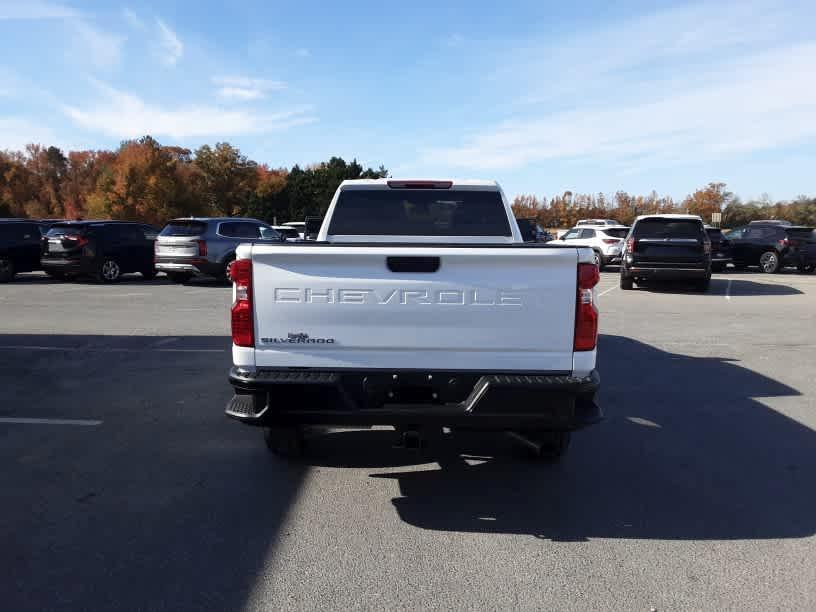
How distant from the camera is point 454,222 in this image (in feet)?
20.6

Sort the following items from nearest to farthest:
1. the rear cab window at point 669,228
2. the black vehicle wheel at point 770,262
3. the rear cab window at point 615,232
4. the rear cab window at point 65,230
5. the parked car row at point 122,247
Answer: the rear cab window at point 669,228, the parked car row at point 122,247, the rear cab window at point 65,230, the black vehicle wheel at point 770,262, the rear cab window at point 615,232

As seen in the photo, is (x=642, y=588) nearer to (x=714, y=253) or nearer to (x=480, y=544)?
(x=480, y=544)

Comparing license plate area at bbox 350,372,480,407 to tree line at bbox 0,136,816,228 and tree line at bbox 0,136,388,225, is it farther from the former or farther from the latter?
tree line at bbox 0,136,388,225

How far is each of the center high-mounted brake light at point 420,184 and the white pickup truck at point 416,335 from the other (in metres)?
2.30

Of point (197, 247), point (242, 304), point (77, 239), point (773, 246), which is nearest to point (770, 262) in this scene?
point (773, 246)

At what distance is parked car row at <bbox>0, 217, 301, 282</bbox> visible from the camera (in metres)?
18.1

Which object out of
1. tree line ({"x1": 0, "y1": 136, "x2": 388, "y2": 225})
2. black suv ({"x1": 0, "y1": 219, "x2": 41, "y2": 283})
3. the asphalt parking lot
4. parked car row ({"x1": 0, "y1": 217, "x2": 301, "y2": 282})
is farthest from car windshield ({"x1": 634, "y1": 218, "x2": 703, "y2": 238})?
tree line ({"x1": 0, "y1": 136, "x2": 388, "y2": 225})

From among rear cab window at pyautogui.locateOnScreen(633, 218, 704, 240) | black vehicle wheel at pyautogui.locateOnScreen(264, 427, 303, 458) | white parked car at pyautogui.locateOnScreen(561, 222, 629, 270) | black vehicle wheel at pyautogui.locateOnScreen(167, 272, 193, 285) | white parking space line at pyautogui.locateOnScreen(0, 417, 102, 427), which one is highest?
rear cab window at pyautogui.locateOnScreen(633, 218, 704, 240)

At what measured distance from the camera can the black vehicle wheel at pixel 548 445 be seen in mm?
4750

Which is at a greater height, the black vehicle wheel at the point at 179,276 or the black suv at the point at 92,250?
the black suv at the point at 92,250

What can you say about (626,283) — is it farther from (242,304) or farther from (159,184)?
(159,184)

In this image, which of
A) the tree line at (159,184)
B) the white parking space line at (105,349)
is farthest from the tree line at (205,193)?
the white parking space line at (105,349)

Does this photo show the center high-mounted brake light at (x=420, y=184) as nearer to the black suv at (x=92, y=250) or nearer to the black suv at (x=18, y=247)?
the black suv at (x=92, y=250)

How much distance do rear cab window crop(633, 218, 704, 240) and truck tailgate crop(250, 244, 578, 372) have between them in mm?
14554
